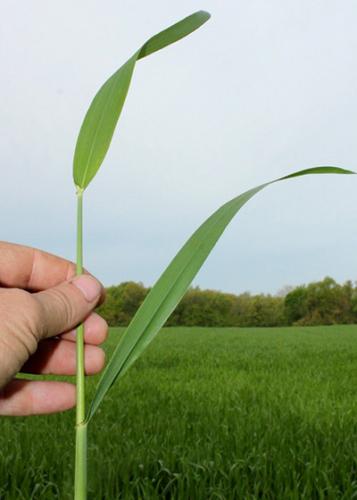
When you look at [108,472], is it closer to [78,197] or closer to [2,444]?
[2,444]

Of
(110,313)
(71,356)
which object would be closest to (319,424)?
(71,356)

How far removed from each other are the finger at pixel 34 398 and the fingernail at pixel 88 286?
39cm

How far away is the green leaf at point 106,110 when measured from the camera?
88 centimetres

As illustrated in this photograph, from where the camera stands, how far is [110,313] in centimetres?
2381

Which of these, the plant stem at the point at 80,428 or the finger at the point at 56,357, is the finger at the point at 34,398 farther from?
the plant stem at the point at 80,428

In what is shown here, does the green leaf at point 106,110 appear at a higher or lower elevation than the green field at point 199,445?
higher

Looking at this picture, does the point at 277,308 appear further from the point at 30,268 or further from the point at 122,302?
the point at 30,268

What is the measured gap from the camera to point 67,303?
111cm

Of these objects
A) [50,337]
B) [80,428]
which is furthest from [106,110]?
[50,337]

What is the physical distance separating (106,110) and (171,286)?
0.29 m

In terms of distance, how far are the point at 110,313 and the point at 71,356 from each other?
22.6 metres

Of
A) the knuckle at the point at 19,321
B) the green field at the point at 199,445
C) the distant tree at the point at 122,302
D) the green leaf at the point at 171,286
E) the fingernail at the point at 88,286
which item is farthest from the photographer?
the distant tree at the point at 122,302

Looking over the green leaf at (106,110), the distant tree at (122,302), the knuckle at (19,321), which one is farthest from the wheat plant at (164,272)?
the distant tree at (122,302)

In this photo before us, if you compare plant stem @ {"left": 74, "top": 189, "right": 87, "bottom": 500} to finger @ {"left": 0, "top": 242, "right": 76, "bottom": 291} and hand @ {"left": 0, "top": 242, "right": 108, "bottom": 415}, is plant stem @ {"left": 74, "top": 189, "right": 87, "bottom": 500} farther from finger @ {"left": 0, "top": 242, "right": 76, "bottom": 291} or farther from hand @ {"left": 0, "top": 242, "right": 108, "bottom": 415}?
finger @ {"left": 0, "top": 242, "right": 76, "bottom": 291}
